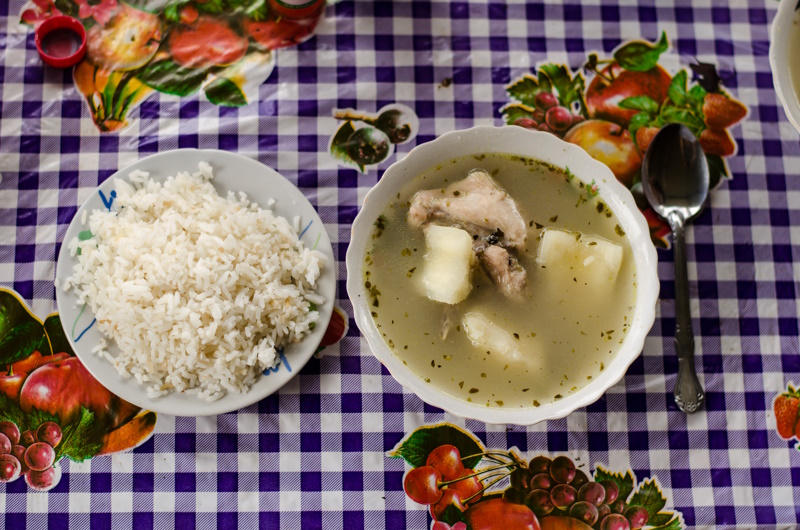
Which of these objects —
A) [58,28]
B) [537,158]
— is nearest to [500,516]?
[537,158]

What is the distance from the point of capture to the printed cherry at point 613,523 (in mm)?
2420

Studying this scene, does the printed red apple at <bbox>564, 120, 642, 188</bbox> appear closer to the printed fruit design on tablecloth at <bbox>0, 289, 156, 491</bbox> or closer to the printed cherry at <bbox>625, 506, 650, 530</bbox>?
the printed cherry at <bbox>625, 506, 650, 530</bbox>

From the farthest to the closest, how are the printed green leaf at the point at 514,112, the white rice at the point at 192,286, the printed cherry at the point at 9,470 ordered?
the printed green leaf at the point at 514,112 < the printed cherry at the point at 9,470 < the white rice at the point at 192,286

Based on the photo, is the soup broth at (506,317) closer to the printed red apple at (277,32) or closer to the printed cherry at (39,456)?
the printed red apple at (277,32)

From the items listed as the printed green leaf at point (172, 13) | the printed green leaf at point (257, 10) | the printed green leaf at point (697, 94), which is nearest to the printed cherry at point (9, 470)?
the printed green leaf at point (172, 13)

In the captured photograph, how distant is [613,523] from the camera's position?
7.95ft

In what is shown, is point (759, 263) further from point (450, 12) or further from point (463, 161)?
point (450, 12)

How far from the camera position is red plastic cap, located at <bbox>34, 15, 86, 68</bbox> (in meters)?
2.53

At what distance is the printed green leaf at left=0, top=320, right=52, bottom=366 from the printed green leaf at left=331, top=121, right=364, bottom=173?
121 cm

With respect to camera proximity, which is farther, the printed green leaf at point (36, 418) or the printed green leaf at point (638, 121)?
the printed green leaf at point (638, 121)

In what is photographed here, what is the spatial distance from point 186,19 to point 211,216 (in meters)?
0.85

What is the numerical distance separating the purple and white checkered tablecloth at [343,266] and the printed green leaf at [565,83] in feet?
0.16

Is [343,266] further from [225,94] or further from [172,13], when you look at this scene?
[172,13]

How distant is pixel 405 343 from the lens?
210cm
